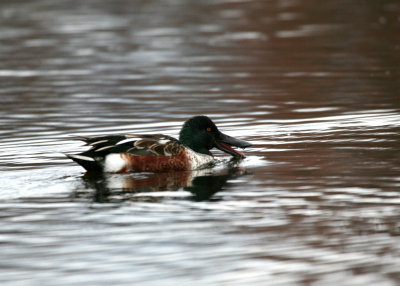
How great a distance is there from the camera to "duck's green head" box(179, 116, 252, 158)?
1077 cm

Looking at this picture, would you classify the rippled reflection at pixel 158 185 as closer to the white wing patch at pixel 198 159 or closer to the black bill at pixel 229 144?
the white wing patch at pixel 198 159

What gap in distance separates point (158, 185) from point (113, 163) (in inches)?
30.0

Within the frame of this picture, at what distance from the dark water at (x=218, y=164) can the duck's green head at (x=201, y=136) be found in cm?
40

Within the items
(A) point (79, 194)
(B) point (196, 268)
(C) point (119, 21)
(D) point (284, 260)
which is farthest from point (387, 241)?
(C) point (119, 21)

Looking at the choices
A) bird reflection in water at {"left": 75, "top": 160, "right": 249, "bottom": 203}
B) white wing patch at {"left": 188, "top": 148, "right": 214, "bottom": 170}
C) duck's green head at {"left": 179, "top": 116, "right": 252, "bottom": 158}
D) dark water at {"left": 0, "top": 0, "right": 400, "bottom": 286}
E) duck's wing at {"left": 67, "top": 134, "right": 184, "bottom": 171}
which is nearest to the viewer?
dark water at {"left": 0, "top": 0, "right": 400, "bottom": 286}

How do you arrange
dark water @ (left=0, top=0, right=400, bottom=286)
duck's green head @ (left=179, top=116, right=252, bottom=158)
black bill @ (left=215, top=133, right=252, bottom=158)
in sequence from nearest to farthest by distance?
dark water @ (left=0, top=0, right=400, bottom=286), duck's green head @ (left=179, top=116, right=252, bottom=158), black bill @ (left=215, top=133, right=252, bottom=158)

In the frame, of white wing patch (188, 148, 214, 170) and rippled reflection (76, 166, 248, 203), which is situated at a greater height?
white wing patch (188, 148, 214, 170)

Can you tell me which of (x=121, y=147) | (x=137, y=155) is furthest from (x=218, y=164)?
(x=121, y=147)

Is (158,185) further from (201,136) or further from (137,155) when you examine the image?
(201,136)

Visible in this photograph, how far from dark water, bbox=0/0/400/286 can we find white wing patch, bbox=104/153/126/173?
142 millimetres

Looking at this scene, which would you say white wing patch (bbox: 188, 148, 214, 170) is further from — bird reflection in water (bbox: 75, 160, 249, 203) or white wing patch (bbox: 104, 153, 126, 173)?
white wing patch (bbox: 104, 153, 126, 173)

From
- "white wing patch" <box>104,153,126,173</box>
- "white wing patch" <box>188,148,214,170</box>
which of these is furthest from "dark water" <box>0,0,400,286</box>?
"white wing patch" <box>188,148,214,170</box>

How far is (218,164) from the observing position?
10.9m

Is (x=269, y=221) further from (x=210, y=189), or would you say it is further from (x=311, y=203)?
(x=210, y=189)
